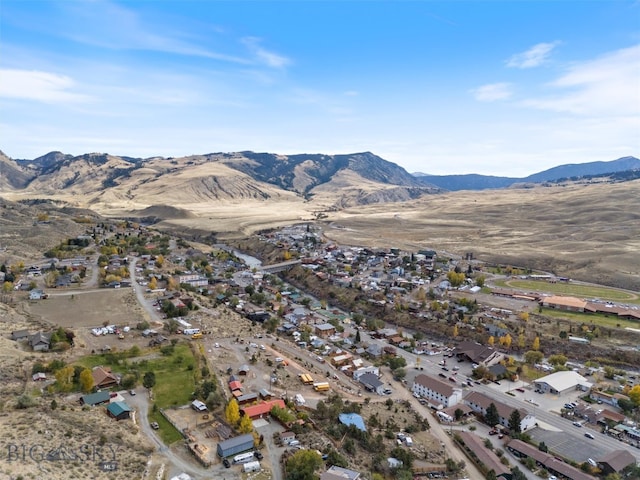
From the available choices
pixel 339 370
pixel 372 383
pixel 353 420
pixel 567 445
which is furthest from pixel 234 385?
pixel 567 445

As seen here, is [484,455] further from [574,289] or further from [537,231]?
[537,231]

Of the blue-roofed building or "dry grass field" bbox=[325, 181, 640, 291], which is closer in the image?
the blue-roofed building

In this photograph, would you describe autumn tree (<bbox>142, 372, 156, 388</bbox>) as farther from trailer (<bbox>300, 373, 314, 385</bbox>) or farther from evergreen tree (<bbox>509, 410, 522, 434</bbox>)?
evergreen tree (<bbox>509, 410, 522, 434</bbox>)

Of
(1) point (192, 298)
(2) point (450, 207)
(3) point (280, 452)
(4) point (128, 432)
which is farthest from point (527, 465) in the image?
(2) point (450, 207)

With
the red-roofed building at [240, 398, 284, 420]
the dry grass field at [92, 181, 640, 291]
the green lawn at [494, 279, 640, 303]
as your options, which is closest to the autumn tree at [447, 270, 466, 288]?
the green lawn at [494, 279, 640, 303]

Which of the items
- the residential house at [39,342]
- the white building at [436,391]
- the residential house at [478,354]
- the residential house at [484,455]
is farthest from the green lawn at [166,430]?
the residential house at [478,354]

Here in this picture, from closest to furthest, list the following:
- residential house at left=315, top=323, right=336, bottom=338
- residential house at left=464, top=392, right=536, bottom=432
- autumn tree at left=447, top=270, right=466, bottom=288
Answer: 1. residential house at left=464, top=392, right=536, bottom=432
2. residential house at left=315, top=323, right=336, bottom=338
3. autumn tree at left=447, top=270, right=466, bottom=288
